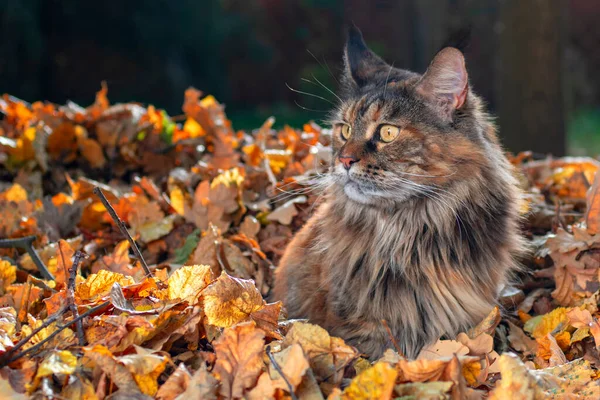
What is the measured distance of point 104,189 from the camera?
393 cm

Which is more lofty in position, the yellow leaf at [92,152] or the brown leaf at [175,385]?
the brown leaf at [175,385]

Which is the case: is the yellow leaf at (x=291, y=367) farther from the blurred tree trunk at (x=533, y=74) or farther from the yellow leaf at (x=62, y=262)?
the blurred tree trunk at (x=533, y=74)

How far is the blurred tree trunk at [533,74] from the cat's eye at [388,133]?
4.94 metres

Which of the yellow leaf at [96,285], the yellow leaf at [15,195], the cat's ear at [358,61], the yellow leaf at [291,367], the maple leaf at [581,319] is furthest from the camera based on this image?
the yellow leaf at [15,195]

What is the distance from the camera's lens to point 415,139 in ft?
9.07

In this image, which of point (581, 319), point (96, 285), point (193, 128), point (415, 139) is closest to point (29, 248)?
point (96, 285)

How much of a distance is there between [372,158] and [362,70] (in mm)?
653

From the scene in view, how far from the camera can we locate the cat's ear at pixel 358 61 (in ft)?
10.5

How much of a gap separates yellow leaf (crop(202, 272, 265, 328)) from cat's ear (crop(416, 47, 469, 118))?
1.16 m

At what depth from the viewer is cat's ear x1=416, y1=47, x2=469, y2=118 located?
2.69 metres

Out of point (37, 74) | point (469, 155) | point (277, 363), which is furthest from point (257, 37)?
point (277, 363)

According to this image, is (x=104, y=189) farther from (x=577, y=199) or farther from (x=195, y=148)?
(x=577, y=199)

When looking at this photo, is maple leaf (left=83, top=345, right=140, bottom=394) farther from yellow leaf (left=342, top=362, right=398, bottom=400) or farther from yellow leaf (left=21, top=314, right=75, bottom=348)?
yellow leaf (left=342, top=362, right=398, bottom=400)

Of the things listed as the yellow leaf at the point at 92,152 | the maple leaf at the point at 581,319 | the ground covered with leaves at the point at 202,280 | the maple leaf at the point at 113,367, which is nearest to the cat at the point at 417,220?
the ground covered with leaves at the point at 202,280
